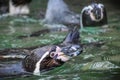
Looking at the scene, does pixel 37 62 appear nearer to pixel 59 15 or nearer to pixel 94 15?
pixel 94 15

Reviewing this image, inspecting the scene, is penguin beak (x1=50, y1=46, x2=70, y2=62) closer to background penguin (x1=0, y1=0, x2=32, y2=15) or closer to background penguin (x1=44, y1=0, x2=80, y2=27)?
background penguin (x1=44, y1=0, x2=80, y2=27)

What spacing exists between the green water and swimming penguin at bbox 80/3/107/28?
0.30 ft

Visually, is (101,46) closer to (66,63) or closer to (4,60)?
(66,63)

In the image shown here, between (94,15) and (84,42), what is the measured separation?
1373 mm

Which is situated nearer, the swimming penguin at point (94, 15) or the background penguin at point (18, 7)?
the swimming penguin at point (94, 15)

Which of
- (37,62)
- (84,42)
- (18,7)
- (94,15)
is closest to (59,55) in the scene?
(37,62)

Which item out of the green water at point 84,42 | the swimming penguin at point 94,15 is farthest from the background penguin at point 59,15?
the swimming penguin at point 94,15

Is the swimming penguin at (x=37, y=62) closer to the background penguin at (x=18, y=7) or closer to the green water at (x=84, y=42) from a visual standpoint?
the green water at (x=84, y=42)

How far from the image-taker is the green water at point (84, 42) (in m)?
3.76

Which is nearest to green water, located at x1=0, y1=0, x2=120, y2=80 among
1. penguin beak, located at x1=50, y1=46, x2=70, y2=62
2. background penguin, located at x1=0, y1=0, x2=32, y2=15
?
penguin beak, located at x1=50, y1=46, x2=70, y2=62

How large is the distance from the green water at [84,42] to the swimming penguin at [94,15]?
0.30 feet

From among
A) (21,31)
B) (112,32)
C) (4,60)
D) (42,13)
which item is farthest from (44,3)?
(4,60)

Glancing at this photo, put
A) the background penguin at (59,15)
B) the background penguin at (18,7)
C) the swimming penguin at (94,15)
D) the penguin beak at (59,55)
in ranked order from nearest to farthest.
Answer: the penguin beak at (59,55) < the swimming penguin at (94,15) < the background penguin at (59,15) < the background penguin at (18,7)

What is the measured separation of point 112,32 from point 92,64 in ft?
7.21
